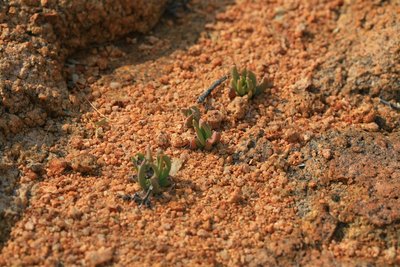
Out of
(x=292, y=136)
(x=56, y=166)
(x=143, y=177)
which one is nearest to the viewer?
(x=143, y=177)

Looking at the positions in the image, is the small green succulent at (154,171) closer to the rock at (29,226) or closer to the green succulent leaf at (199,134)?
the green succulent leaf at (199,134)

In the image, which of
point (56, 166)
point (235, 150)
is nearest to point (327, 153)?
point (235, 150)

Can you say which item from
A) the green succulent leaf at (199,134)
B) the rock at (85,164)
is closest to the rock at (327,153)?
the green succulent leaf at (199,134)

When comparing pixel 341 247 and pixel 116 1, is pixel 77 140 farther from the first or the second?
pixel 341 247

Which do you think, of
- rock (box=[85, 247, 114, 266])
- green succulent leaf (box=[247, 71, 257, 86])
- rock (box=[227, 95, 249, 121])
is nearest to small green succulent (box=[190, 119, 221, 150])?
rock (box=[227, 95, 249, 121])

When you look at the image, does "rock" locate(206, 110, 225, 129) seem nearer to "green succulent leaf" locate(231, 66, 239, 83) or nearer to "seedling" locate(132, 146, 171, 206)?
"green succulent leaf" locate(231, 66, 239, 83)

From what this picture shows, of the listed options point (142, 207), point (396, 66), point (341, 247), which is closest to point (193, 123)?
point (142, 207)

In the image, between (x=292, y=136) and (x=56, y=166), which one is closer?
(x=56, y=166)

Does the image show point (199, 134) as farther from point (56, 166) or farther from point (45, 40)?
point (45, 40)
